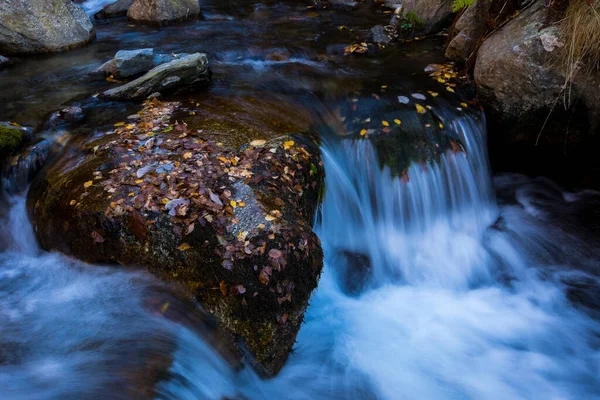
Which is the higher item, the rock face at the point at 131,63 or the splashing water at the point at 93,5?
the splashing water at the point at 93,5

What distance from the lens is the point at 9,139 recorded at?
502 centimetres

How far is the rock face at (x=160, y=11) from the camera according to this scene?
9.84 metres

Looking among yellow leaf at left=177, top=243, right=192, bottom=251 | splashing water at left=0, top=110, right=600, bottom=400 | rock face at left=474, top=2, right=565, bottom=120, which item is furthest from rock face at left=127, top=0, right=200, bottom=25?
yellow leaf at left=177, top=243, right=192, bottom=251

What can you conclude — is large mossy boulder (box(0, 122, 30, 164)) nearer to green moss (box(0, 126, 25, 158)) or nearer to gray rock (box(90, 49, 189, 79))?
green moss (box(0, 126, 25, 158))

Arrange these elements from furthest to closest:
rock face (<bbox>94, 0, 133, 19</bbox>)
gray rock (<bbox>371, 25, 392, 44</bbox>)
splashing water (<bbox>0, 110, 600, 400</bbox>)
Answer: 1. rock face (<bbox>94, 0, 133, 19</bbox>)
2. gray rock (<bbox>371, 25, 392, 44</bbox>)
3. splashing water (<bbox>0, 110, 600, 400</bbox>)

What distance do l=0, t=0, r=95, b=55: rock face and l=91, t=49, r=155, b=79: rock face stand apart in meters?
2.16

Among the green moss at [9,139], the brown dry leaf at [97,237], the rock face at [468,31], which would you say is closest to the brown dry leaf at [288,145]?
the brown dry leaf at [97,237]

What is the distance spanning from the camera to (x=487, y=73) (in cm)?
620

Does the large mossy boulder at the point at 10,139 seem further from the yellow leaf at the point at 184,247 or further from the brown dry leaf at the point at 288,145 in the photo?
the brown dry leaf at the point at 288,145

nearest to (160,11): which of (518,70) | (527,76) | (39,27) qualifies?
(39,27)

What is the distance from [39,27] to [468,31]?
25.4 feet

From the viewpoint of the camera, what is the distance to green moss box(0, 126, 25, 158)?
493cm

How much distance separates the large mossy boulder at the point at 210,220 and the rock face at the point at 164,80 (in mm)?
1537

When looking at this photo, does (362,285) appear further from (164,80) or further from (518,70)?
(164,80)
